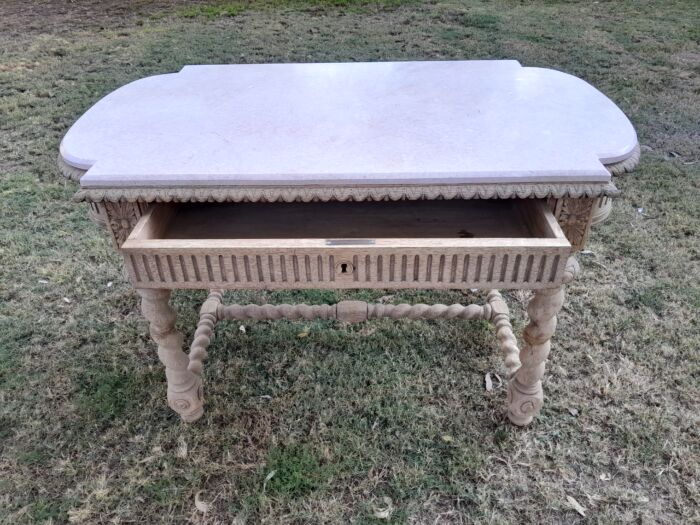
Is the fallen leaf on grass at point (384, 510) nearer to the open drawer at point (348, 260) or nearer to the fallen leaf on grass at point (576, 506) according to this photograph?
the fallen leaf on grass at point (576, 506)

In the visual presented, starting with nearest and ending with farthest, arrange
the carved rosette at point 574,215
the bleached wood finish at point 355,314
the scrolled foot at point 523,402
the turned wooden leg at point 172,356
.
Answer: the carved rosette at point 574,215, the turned wooden leg at point 172,356, the scrolled foot at point 523,402, the bleached wood finish at point 355,314

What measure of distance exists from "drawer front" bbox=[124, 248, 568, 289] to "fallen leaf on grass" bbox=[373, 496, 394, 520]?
661 mm

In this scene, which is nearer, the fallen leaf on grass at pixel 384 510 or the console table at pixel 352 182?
the console table at pixel 352 182

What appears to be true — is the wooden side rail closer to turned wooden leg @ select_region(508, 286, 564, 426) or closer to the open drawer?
turned wooden leg @ select_region(508, 286, 564, 426)

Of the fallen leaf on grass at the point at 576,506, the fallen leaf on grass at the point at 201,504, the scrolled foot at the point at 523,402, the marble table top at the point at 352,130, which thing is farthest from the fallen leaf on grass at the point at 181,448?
the fallen leaf on grass at the point at 576,506

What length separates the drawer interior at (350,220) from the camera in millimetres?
1518

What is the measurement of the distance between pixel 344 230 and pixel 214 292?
76 centimetres

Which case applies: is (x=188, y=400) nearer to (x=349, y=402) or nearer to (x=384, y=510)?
(x=349, y=402)

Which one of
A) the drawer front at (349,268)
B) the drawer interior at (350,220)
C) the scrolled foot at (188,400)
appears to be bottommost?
the scrolled foot at (188,400)

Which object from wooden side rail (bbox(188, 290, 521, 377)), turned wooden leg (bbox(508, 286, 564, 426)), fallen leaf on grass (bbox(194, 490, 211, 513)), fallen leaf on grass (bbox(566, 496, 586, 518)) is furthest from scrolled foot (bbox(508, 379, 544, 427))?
fallen leaf on grass (bbox(194, 490, 211, 513))

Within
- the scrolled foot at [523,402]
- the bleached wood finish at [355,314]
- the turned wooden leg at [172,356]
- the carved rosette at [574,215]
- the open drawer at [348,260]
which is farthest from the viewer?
the bleached wood finish at [355,314]

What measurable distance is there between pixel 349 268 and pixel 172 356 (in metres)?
0.67

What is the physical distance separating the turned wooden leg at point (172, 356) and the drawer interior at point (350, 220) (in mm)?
186

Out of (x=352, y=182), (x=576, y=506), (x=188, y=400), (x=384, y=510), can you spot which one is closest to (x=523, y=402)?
(x=576, y=506)
